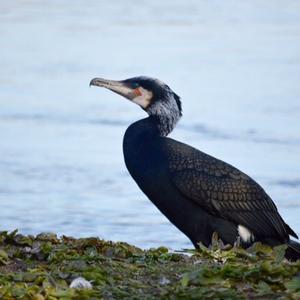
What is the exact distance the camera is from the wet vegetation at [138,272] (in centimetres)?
652

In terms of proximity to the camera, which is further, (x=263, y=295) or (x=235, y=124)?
(x=235, y=124)

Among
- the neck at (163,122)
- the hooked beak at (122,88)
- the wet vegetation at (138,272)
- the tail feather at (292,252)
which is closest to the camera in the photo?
the wet vegetation at (138,272)

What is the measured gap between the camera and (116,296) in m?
6.54


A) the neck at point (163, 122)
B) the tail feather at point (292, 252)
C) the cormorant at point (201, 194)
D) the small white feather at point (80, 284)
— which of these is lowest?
the small white feather at point (80, 284)

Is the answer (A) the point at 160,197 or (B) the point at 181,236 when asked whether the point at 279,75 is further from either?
(A) the point at 160,197

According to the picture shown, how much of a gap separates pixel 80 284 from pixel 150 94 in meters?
3.53

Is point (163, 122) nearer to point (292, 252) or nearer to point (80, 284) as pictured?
point (292, 252)

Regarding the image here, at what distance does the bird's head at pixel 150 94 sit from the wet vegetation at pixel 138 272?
7.18 ft

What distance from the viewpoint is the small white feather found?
6625 mm

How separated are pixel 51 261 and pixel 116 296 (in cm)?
90

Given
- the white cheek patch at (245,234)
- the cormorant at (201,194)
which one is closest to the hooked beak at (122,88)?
the cormorant at (201,194)

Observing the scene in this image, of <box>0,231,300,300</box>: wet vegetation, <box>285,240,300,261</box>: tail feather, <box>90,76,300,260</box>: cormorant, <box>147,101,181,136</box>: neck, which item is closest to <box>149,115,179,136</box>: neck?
<box>147,101,181,136</box>: neck

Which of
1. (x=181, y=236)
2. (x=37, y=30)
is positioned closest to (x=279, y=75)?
(x=37, y=30)

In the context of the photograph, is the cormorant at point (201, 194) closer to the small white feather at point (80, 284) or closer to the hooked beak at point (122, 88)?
the hooked beak at point (122, 88)
